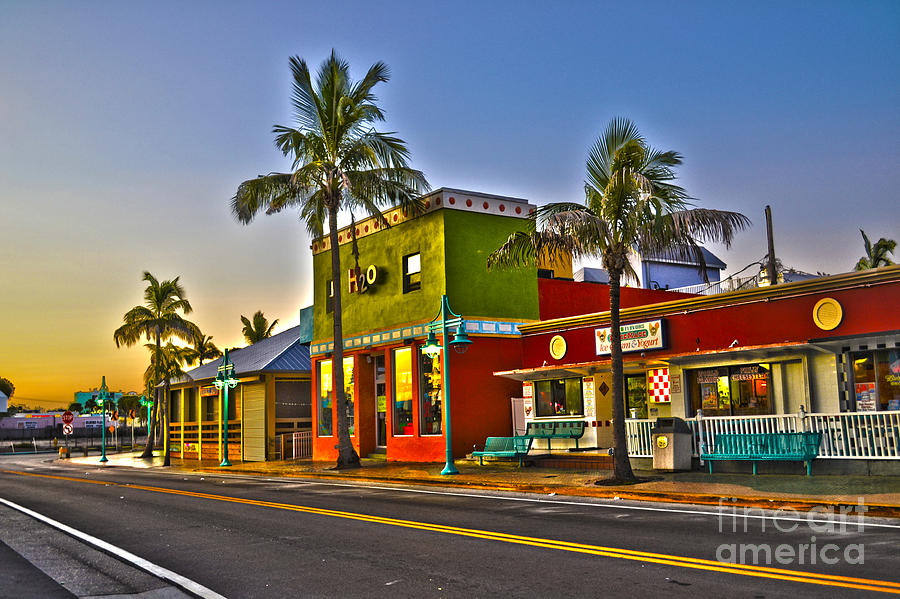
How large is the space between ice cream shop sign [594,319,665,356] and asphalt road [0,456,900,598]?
7.08 meters

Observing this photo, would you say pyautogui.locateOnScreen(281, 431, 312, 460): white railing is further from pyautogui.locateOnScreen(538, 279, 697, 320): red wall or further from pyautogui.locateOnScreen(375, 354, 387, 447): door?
pyautogui.locateOnScreen(538, 279, 697, 320): red wall

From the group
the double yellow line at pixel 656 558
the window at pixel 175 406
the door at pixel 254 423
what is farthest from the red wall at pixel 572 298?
the window at pixel 175 406

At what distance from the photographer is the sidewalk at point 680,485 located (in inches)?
511

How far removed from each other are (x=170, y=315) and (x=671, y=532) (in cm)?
4046

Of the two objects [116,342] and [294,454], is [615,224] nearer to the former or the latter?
[294,454]

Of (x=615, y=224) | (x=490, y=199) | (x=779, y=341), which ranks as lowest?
(x=779, y=341)

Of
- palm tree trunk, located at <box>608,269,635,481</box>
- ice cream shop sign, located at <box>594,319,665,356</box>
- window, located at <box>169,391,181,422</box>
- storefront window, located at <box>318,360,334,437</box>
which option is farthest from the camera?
window, located at <box>169,391,181,422</box>

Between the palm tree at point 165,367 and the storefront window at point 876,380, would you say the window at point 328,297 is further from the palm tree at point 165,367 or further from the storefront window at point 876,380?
the storefront window at point 876,380

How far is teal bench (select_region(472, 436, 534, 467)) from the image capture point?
22562mm

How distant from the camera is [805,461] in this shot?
16.9 m

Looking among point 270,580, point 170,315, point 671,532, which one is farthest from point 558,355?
point 170,315

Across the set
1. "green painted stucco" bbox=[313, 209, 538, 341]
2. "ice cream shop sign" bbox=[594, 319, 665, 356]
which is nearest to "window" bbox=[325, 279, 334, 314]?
"green painted stucco" bbox=[313, 209, 538, 341]

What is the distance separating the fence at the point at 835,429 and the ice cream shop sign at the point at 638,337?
2757 millimetres

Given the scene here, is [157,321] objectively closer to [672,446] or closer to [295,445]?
[295,445]
